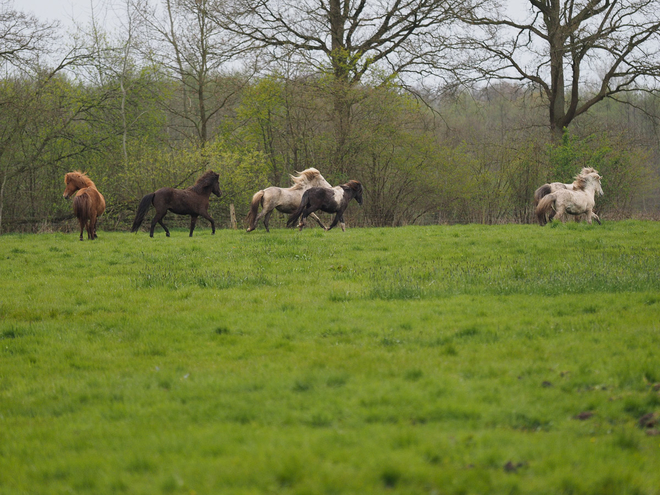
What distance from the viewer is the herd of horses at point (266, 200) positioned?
690 inches

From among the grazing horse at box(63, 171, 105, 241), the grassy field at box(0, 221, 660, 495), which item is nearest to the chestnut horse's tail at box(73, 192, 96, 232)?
the grazing horse at box(63, 171, 105, 241)

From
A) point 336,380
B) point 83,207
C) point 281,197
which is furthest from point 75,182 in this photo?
point 336,380

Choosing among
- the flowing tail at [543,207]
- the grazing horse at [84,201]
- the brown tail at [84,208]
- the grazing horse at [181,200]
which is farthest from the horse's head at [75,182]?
the flowing tail at [543,207]

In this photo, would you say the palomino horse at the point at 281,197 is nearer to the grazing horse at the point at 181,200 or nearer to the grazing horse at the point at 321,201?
the grazing horse at the point at 321,201

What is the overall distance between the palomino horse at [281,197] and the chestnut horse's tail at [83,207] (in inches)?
183

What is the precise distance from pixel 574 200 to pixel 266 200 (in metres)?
10.3

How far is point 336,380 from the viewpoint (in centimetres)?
489

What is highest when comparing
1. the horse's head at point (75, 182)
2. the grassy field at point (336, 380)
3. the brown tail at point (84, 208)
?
the horse's head at point (75, 182)

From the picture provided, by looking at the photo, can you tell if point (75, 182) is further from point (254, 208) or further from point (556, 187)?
point (556, 187)

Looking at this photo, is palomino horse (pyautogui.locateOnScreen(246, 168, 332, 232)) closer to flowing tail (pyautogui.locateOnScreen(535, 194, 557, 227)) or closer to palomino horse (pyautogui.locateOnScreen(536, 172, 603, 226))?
flowing tail (pyautogui.locateOnScreen(535, 194, 557, 227))

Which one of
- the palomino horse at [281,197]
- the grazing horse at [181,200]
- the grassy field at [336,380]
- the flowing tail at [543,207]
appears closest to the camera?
the grassy field at [336,380]

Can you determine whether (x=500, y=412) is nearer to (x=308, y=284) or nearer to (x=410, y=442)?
(x=410, y=442)

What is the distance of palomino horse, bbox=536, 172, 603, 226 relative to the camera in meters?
19.1

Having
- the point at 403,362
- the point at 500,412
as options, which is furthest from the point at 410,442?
the point at 403,362
